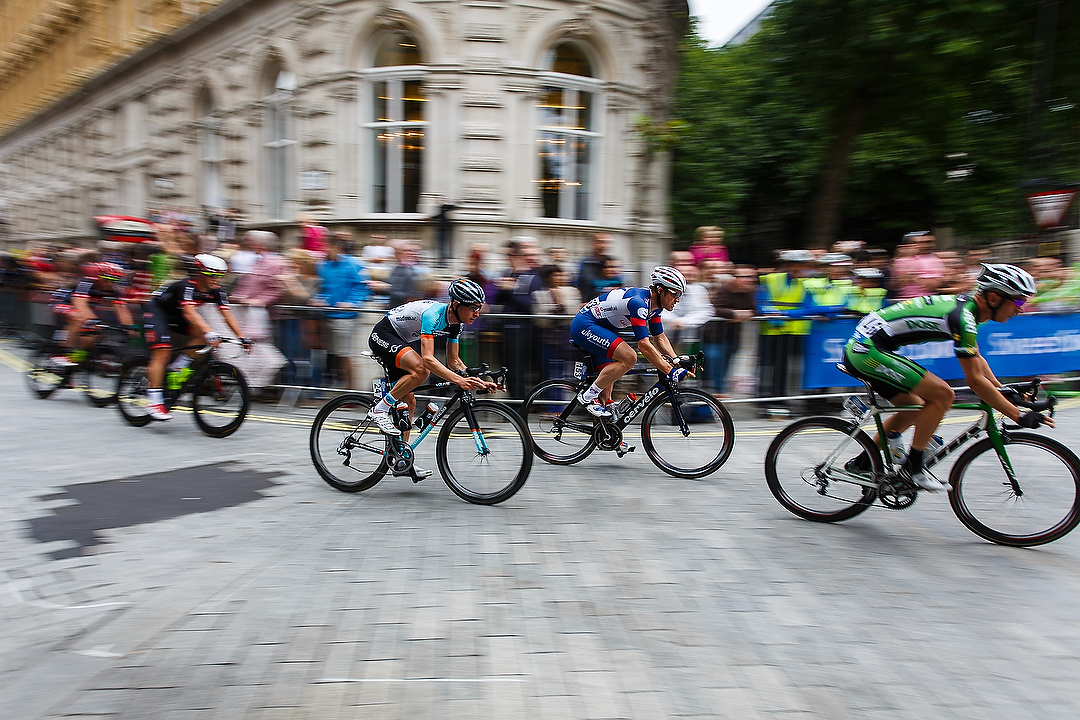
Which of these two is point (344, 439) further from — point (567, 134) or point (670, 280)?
point (567, 134)

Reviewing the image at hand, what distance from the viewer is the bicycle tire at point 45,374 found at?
33.8ft

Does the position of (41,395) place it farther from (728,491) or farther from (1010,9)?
(1010,9)

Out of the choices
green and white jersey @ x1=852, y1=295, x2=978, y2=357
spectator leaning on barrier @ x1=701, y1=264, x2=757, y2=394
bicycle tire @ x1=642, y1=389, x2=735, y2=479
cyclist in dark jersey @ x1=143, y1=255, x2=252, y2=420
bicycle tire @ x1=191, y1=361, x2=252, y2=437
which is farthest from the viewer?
spectator leaning on barrier @ x1=701, y1=264, x2=757, y2=394

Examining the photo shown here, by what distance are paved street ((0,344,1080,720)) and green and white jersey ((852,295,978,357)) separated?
1324mm

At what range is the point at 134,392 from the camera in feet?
28.2

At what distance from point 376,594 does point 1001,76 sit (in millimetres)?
17269

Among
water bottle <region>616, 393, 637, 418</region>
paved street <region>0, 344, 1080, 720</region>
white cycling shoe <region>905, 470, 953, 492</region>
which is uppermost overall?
water bottle <region>616, 393, 637, 418</region>

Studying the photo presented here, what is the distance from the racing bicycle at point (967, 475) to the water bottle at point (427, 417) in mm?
2594

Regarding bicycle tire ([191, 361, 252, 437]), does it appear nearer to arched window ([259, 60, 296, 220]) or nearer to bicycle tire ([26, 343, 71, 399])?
bicycle tire ([26, 343, 71, 399])

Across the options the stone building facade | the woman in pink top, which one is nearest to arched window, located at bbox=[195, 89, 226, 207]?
the stone building facade

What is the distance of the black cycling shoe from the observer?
5426mm

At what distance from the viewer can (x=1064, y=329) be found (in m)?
10.5

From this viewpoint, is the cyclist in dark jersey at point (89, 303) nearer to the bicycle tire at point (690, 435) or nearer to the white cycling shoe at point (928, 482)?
the bicycle tire at point (690, 435)

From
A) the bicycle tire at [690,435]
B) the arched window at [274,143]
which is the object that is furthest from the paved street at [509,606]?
the arched window at [274,143]
